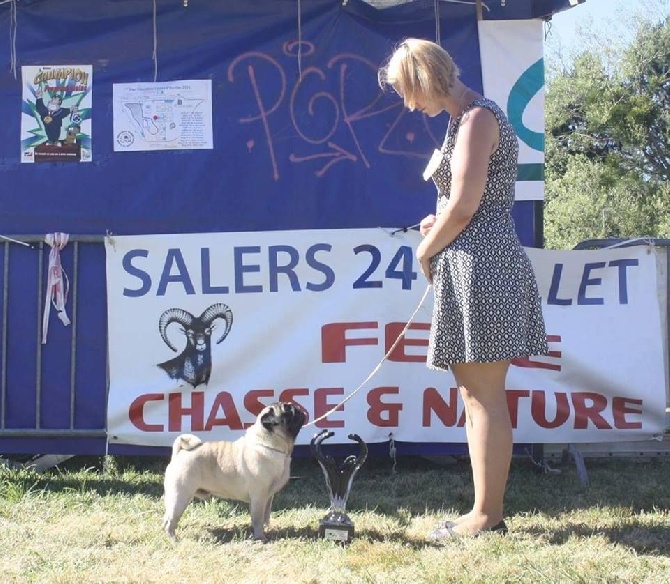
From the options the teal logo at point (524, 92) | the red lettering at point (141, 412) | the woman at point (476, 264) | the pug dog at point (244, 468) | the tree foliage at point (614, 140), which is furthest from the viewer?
the tree foliage at point (614, 140)

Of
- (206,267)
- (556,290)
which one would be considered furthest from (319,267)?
(556,290)

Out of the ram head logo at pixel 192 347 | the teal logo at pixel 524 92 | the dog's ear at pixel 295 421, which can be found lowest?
the dog's ear at pixel 295 421

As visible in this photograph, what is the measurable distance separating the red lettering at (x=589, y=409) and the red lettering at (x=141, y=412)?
2.28m

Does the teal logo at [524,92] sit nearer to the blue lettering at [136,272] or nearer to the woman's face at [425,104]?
the woman's face at [425,104]

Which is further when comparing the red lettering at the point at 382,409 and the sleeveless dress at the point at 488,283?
the red lettering at the point at 382,409

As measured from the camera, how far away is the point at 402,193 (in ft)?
16.3

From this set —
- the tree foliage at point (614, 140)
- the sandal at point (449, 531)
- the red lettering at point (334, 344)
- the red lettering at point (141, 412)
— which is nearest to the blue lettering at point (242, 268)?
the red lettering at point (334, 344)

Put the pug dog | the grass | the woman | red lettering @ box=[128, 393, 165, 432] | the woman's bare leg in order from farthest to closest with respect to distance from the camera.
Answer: red lettering @ box=[128, 393, 165, 432], the pug dog, the woman's bare leg, the woman, the grass

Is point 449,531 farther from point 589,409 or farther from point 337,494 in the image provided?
point 589,409

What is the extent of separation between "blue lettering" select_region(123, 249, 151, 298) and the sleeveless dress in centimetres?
188

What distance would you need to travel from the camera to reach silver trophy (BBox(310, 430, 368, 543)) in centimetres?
366

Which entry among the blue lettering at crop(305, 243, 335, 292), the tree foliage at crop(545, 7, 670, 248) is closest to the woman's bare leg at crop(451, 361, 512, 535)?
the blue lettering at crop(305, 243, 335, 292)

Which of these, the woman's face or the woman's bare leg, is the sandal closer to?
the woman's bare leg

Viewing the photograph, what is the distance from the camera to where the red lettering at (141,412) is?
4832mm
